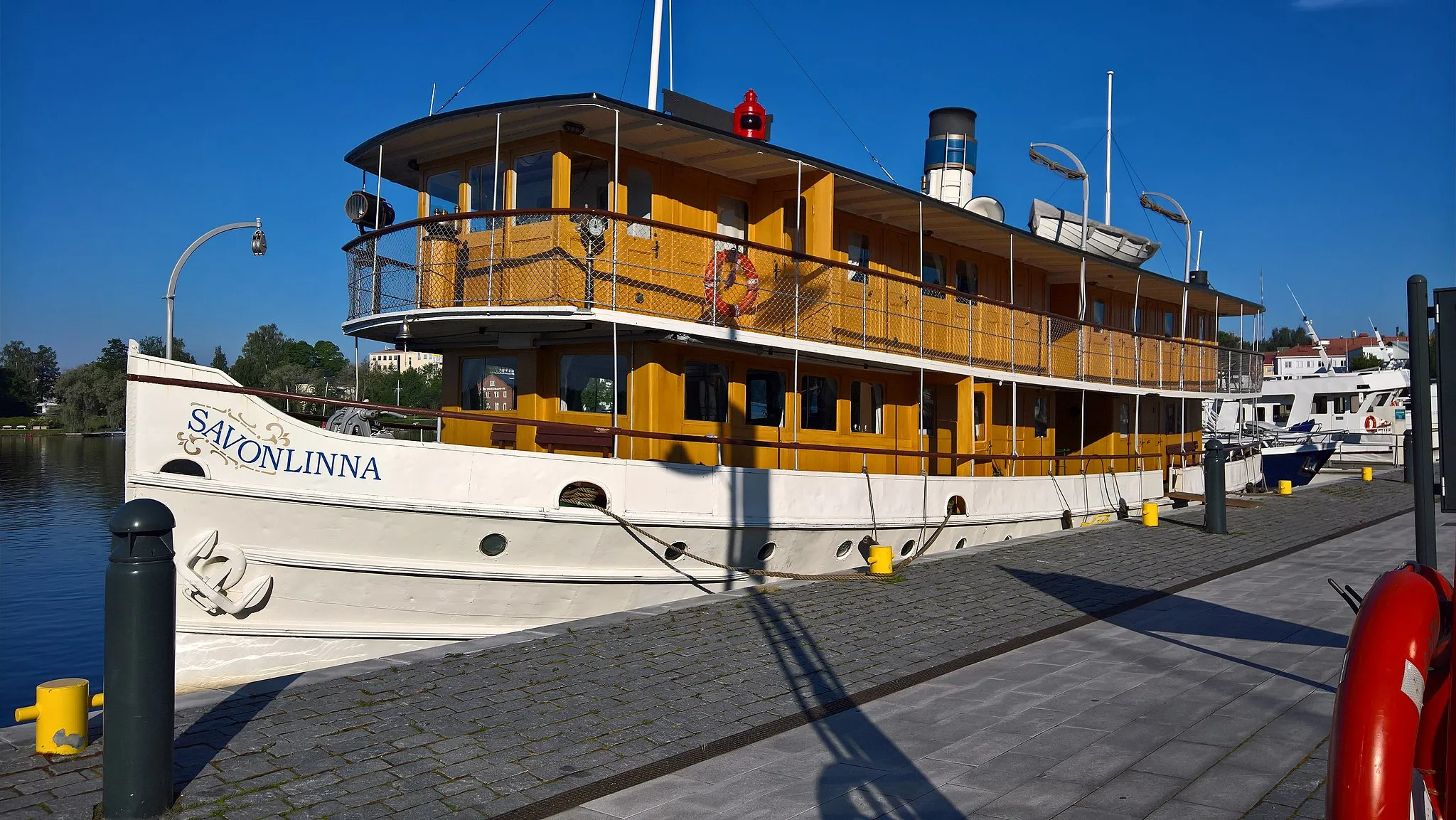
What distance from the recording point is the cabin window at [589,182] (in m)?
11.8

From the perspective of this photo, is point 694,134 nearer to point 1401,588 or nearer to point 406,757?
point 406,757

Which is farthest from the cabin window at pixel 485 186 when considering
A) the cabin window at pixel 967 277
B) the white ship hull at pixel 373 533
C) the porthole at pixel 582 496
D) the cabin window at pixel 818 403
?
the cabin window at pixel 967 277

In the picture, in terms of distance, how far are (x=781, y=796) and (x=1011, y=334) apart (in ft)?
41.1

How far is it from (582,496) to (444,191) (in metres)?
5.34

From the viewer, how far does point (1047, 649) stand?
7.92m

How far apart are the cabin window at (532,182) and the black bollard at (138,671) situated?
746 centimetres

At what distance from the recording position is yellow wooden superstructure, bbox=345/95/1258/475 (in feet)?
35.9

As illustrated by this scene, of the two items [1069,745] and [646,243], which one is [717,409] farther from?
[1069,745]

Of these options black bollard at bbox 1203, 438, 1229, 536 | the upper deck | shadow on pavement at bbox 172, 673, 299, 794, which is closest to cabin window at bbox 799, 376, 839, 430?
the upper deck

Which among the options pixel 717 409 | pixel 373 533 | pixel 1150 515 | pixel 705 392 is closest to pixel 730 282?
→ pixel 705 392

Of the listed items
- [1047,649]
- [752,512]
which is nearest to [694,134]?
[752,512]

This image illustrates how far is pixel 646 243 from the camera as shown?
Answer: 1151 centimetres

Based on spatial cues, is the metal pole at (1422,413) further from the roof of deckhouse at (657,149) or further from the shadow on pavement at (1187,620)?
the roof of deckhouse at (657,149)

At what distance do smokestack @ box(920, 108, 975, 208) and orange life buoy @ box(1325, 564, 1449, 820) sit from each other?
62.1ft
